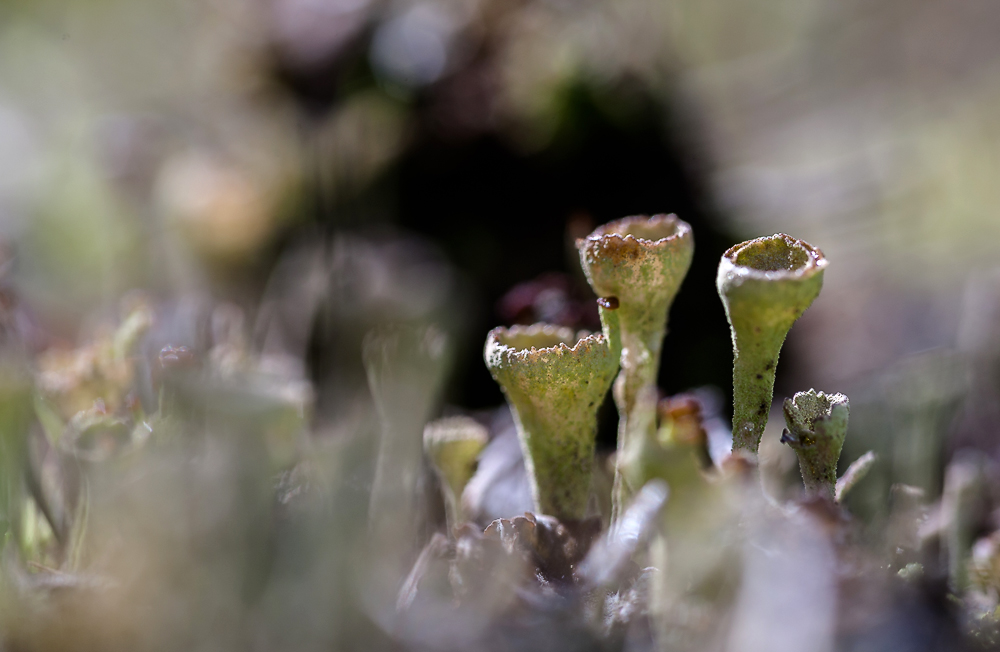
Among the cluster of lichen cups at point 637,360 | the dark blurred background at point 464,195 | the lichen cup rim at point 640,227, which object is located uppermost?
the lichen cup rim at point 640,227

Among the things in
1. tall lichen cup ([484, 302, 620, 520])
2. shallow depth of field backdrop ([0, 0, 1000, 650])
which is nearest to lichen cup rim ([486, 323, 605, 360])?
tall lichen cup ([484, 302, 620, 520])

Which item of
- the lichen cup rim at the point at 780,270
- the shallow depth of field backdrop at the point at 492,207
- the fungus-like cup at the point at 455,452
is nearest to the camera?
the lichen cup rim at the point at 780,270

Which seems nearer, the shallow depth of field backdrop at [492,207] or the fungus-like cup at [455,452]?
the fungus-like cup at [455,452]

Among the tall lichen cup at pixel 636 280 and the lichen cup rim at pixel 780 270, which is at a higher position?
the lichen cup rim at pixel 780 270

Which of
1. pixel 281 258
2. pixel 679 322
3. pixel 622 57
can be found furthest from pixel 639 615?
pixel 281 258

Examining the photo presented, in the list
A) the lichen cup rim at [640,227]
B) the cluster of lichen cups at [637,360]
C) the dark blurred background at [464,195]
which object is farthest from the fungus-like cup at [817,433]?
the dark blurred background at [464,195]

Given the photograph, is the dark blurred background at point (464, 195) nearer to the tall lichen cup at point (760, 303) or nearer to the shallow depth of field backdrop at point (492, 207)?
the shallow depth of field backdrop at point (492, 207)

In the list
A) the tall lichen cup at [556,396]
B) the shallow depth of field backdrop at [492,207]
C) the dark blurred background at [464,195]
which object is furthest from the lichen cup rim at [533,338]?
the dark blurred background at [464,195]

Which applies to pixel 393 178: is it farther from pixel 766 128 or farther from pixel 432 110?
pixel 766 128

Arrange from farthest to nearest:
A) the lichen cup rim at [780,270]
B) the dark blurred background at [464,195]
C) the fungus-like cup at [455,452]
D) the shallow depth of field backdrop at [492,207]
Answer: the dark blurred background at [464,195] < the shallow depth of field backdrop at [492,207] < the fungus-like cup at [455,452] < the lichen cup rim at [780,270]
